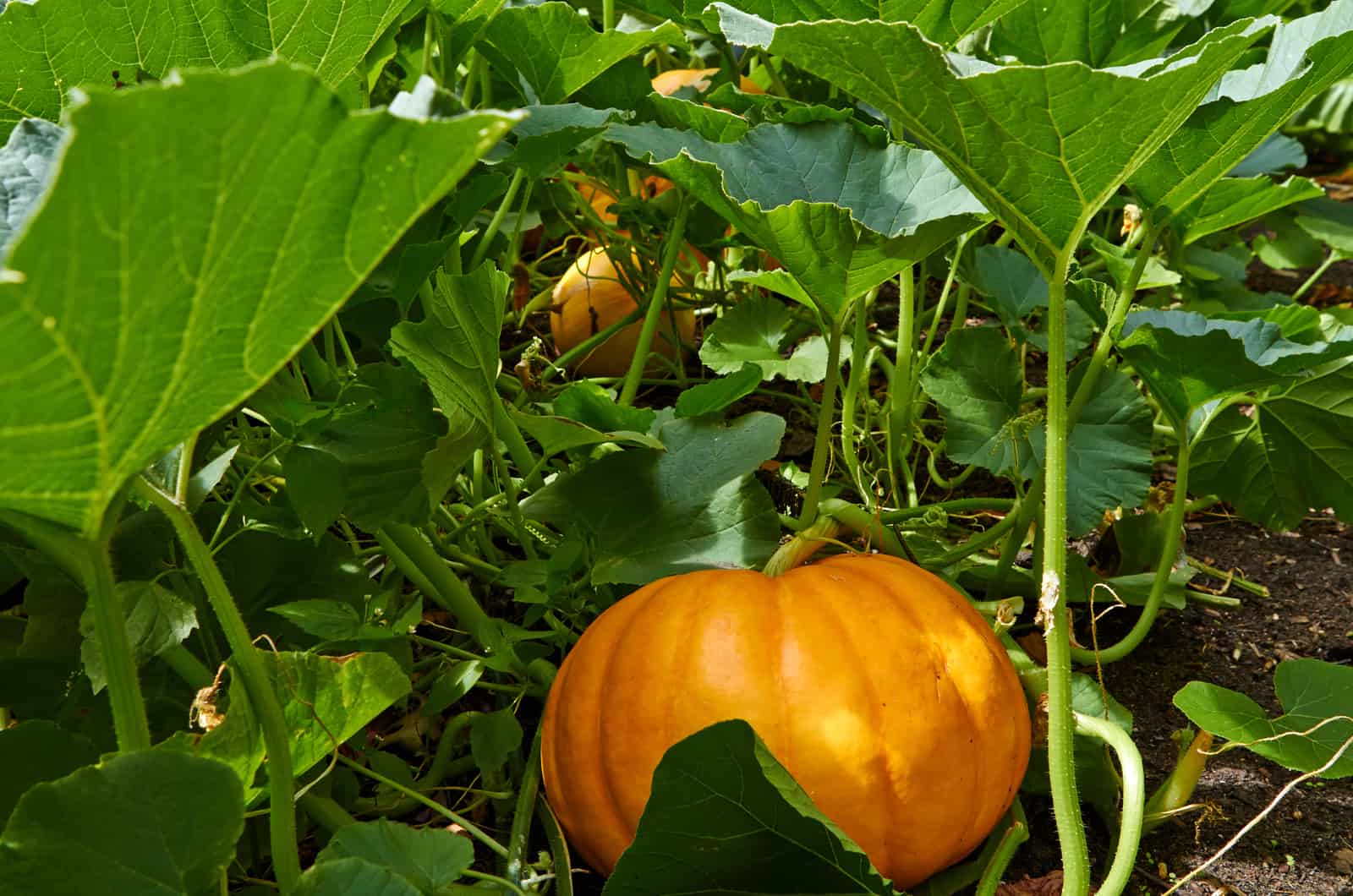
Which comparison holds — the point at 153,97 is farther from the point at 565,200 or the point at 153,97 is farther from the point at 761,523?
the point at 565,200

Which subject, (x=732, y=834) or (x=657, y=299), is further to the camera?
(x=657, y=299)

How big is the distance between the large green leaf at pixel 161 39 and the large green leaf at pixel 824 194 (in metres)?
0.22

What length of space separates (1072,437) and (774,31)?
2.05 feet

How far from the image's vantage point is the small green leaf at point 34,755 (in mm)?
737

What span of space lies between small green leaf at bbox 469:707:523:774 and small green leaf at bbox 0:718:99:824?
10.7 inches


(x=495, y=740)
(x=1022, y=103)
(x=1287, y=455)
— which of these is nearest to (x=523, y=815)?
(x=495, y=740)

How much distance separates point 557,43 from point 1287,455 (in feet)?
2.82

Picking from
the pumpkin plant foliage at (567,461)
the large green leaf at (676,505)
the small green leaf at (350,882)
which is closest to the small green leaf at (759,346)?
the pumpkin plant foliage at (567,461)

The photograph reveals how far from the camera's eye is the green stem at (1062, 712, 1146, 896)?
2.57 ft

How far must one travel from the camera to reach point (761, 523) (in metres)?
1.03

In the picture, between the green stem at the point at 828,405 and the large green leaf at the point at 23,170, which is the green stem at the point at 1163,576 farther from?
the large green leaf at the point at 23,170

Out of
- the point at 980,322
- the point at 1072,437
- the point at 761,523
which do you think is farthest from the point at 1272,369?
the point at 980,322

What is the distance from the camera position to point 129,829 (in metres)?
0.55

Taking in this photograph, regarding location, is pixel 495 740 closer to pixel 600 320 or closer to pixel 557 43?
pixel 557 43
